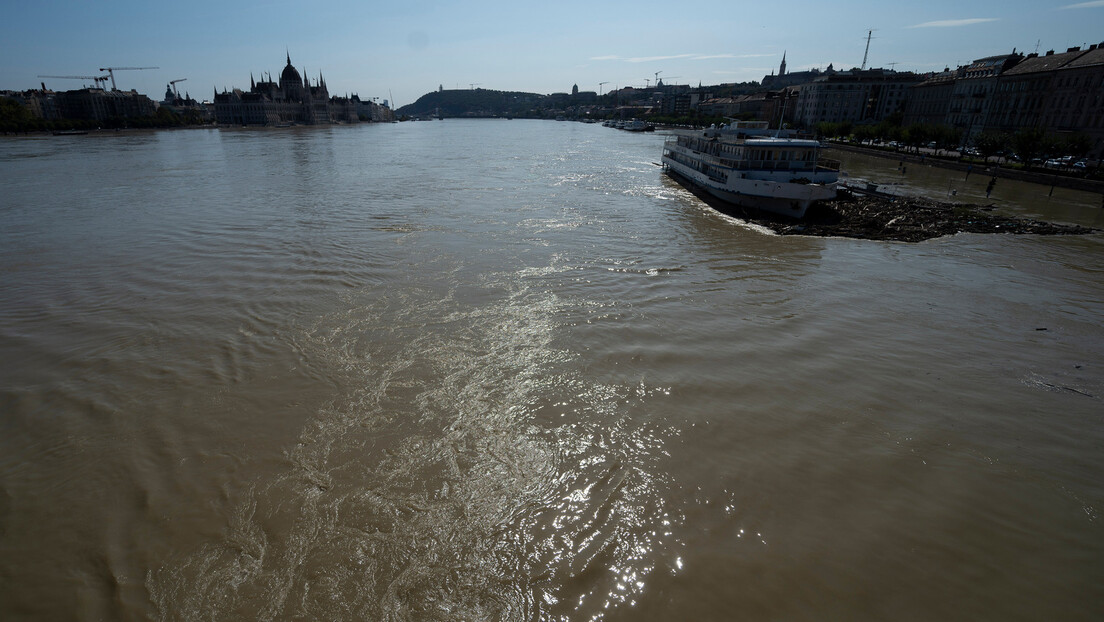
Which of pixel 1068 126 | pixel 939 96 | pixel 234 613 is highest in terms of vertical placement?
pixel 939 96

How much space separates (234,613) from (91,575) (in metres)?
1.82

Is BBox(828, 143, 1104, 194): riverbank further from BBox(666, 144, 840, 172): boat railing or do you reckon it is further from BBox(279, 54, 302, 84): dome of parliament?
BBox(279, 54, 302, 84): dome of parliament

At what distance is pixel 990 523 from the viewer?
6.31 m

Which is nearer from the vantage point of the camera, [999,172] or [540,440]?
[540,440]

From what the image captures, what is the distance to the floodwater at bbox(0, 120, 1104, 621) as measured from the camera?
5363 mm

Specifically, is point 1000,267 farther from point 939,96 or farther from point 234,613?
point 939,96

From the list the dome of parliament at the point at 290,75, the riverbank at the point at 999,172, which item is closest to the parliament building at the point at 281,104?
the dome of parliament at the point at 290,75

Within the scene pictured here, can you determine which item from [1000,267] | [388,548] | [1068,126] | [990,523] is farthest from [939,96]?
[388,548]

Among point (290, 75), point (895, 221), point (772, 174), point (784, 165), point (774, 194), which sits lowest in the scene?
point (895, 221)

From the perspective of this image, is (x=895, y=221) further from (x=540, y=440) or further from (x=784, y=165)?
(x=540, y=440)

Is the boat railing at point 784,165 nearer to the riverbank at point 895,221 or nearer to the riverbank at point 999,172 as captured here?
the riverbank at point 895,221

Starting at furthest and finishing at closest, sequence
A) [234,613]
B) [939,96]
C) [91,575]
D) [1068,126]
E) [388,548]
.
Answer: [939,96] → [1068,126] → [388,548] → [91,575] → [234,613]

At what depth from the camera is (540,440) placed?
301 inches

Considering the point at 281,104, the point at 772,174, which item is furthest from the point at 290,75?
the point at 772,174
